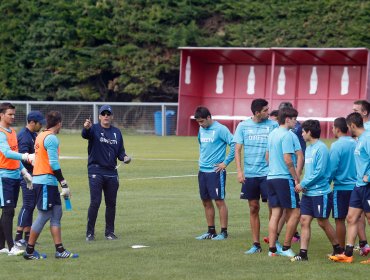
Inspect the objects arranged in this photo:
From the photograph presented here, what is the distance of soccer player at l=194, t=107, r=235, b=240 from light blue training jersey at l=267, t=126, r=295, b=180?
1.93 meters

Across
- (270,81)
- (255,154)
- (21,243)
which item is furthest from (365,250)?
(270,81)

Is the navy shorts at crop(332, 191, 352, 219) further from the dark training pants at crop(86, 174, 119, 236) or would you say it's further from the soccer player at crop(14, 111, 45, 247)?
the soccer player at crop(14, 111, 45, 247)

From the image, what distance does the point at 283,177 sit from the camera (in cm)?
1230

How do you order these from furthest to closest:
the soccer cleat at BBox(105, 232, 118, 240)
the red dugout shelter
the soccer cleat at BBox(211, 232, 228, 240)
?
the red dugout shelter < the soccer cleat at BBox(105, 232, 118, 240) < the soccer cleat at BBox(211, 232, 228, 240)

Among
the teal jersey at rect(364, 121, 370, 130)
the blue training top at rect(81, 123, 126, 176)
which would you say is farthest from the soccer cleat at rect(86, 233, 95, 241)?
the teal jersey at rect(364, 121, 370, 130)

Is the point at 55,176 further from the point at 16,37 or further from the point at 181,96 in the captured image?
the point at 16,37

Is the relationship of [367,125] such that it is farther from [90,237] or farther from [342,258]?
[90,237]

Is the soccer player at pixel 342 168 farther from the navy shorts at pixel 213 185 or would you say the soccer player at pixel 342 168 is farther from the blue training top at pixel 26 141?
the blue training top at pixel 26 141

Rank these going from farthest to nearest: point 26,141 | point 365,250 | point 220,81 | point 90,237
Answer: point 220,81, point 90,237, point 26,141, point 365,250

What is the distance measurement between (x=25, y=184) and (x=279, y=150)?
144 inches

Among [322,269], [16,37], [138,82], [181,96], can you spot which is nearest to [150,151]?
[181,96]

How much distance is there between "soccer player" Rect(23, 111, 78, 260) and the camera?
12164 mm

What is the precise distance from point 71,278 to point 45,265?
0.96 meters

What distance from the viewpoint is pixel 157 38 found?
151 ft
